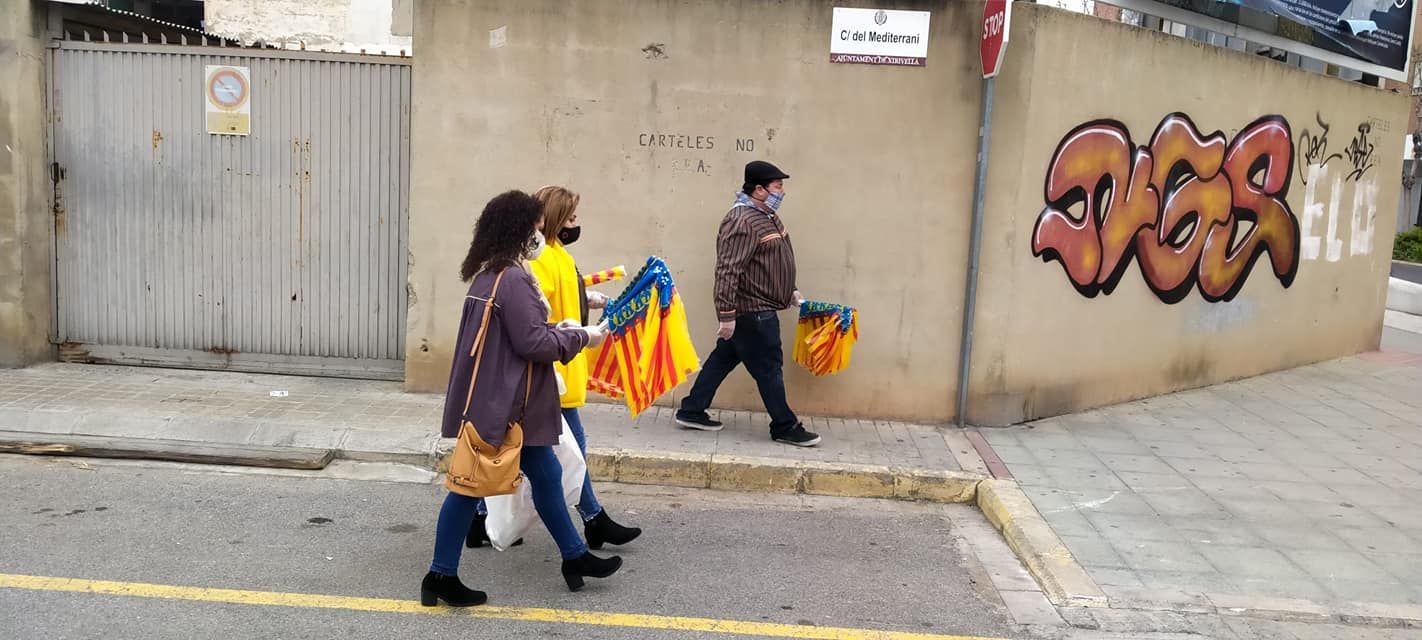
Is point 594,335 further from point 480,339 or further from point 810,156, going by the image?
point 810,156

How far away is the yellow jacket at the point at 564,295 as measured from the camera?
4801 millimetres

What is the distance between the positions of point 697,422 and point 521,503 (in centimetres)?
261

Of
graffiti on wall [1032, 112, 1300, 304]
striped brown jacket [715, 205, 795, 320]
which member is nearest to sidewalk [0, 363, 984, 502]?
striped brown jacket [715, 205, 795, 320]

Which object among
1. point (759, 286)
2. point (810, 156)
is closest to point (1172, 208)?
point (810, 156)

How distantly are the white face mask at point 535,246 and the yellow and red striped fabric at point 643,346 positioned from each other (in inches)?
44.2

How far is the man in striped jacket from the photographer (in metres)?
6.83

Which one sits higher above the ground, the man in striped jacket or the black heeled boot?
the man in striped jacket

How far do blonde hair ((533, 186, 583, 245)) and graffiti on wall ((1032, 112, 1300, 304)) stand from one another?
396 centimetres

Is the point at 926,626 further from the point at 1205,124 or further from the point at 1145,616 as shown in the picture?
Answer: the point at 1205,124

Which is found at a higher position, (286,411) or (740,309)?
(740,309)

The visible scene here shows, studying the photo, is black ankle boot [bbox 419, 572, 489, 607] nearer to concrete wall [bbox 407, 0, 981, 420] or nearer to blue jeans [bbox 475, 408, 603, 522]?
blue jeans [bbox 475, 408, 603, 522]

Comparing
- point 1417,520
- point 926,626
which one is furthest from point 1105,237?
point 926,626

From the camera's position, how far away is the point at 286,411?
7215mm

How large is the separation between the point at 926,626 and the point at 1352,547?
261 centimetres
